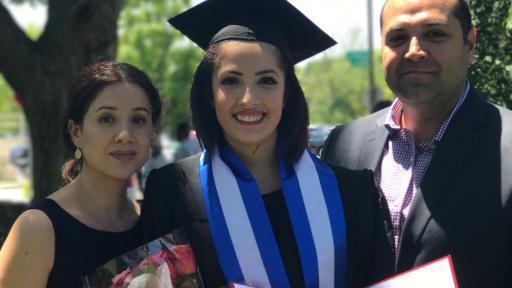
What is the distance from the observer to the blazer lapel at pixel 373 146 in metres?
2.80

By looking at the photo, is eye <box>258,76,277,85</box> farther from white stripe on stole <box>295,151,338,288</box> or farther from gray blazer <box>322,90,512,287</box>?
gray blazer <box>322,90,512,287</box>

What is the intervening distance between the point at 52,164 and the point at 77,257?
14.3 ft

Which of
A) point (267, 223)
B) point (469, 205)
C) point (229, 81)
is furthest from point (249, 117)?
point (469, 205)

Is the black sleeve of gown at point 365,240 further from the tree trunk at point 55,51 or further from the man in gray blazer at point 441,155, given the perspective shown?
the tree trunk at point 55,51

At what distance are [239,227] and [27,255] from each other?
2.37ft

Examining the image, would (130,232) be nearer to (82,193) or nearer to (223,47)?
(82,193)

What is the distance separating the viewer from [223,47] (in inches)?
96.7

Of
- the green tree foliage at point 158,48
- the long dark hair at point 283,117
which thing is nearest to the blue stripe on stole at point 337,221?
the long dark hair at point 283,117

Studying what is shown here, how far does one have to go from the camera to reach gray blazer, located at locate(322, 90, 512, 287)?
242 cm

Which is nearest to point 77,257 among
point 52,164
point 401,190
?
point 401,190

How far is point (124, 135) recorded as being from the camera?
2.52m

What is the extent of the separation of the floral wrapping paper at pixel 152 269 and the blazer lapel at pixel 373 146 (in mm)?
901

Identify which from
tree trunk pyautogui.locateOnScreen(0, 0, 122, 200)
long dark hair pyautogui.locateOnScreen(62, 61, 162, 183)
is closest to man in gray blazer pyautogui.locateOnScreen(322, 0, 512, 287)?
long dark hair pyautogui.locateOnScreen(62, 61, 162, 183)

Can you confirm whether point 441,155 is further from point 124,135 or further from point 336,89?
point 336,89
